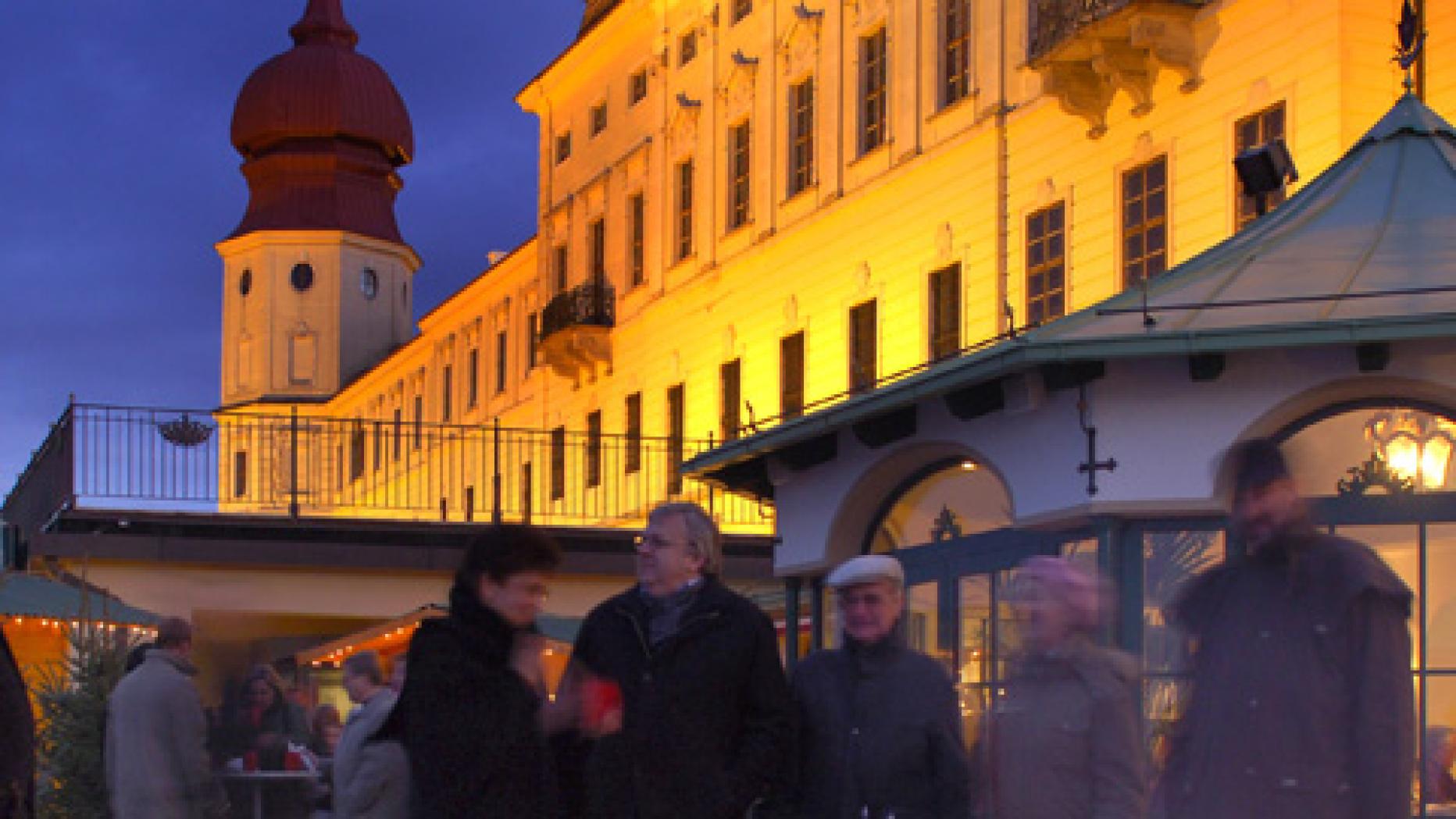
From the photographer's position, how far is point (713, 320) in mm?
41719

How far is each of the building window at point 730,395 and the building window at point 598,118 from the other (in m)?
9.47

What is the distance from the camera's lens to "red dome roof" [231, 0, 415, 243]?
7806 centimetres

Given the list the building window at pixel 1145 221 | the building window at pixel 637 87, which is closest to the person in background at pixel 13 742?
the building window at pixel 1145 221

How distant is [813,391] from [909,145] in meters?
4.86

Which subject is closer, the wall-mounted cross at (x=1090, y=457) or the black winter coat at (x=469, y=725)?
the black winter coat at (x=469, y=725)

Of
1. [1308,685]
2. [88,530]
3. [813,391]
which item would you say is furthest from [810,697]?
[813,391]

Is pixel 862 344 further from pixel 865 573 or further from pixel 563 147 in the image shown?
pixel 865 573

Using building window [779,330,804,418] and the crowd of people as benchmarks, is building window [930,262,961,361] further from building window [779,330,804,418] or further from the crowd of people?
the crowd of people

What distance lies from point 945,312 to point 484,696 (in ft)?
87.2

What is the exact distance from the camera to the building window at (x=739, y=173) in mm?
40625

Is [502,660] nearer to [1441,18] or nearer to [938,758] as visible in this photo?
[938,758]

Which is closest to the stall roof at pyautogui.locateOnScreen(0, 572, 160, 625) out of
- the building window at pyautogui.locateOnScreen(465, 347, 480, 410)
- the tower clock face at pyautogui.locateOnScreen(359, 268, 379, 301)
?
the building window at pyautogui.locateOnScreen(465, 347, 480, 410)

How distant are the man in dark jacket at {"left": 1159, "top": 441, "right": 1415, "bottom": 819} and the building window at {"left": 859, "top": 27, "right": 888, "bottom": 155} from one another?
28.9 metres

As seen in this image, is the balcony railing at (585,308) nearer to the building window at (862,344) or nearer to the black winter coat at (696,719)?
the building window at (862,344)
